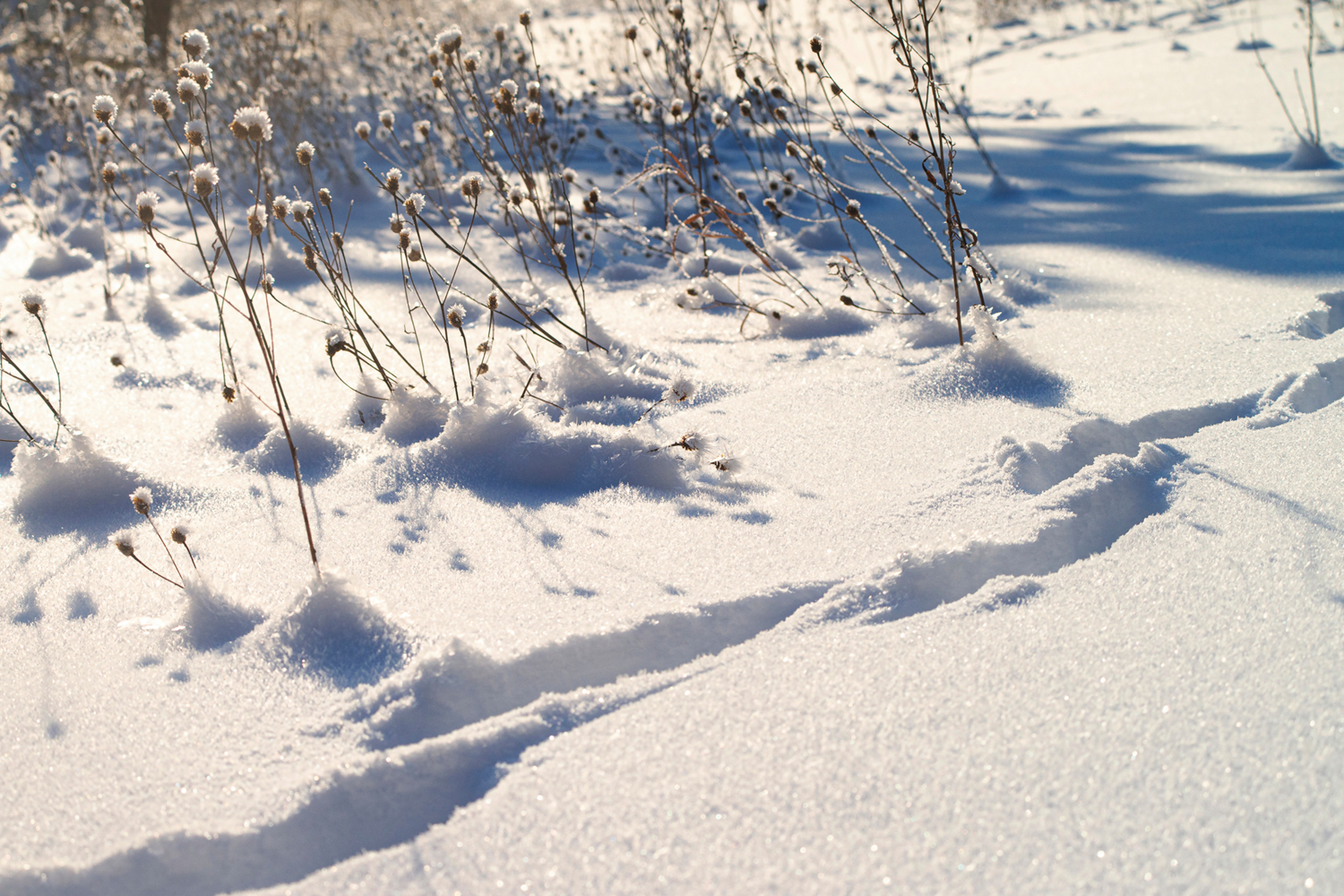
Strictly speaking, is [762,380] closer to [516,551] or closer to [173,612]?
[516,551]

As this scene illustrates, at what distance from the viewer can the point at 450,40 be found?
1.62 meters

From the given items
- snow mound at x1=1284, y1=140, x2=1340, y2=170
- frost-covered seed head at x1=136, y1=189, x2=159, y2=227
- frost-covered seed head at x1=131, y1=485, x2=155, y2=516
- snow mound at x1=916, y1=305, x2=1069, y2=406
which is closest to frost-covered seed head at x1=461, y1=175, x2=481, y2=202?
frost-covered seed head at x1=136, y1=189, x2=159, y2=227

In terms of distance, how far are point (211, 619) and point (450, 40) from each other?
1108mm

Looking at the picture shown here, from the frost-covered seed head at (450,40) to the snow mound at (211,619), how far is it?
105cm

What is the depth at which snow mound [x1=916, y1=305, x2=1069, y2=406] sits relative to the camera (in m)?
1.60

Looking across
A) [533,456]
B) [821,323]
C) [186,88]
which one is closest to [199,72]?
[186,88]

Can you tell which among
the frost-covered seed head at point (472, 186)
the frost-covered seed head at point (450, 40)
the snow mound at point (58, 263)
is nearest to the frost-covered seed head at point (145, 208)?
the frost-covered seed head at point (472, 186)

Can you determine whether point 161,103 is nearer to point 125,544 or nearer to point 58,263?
point 125,544

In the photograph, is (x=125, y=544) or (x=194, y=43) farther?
(x=194, y=43)

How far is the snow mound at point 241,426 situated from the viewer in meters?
1.64

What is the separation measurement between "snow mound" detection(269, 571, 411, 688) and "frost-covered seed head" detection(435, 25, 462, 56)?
1.05m

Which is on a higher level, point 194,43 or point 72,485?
point 194,43

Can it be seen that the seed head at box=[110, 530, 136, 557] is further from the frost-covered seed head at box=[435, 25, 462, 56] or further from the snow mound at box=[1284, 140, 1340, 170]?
the snow mound at box=[1284, 140, 1340, 170]

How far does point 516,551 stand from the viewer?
1.23 m
